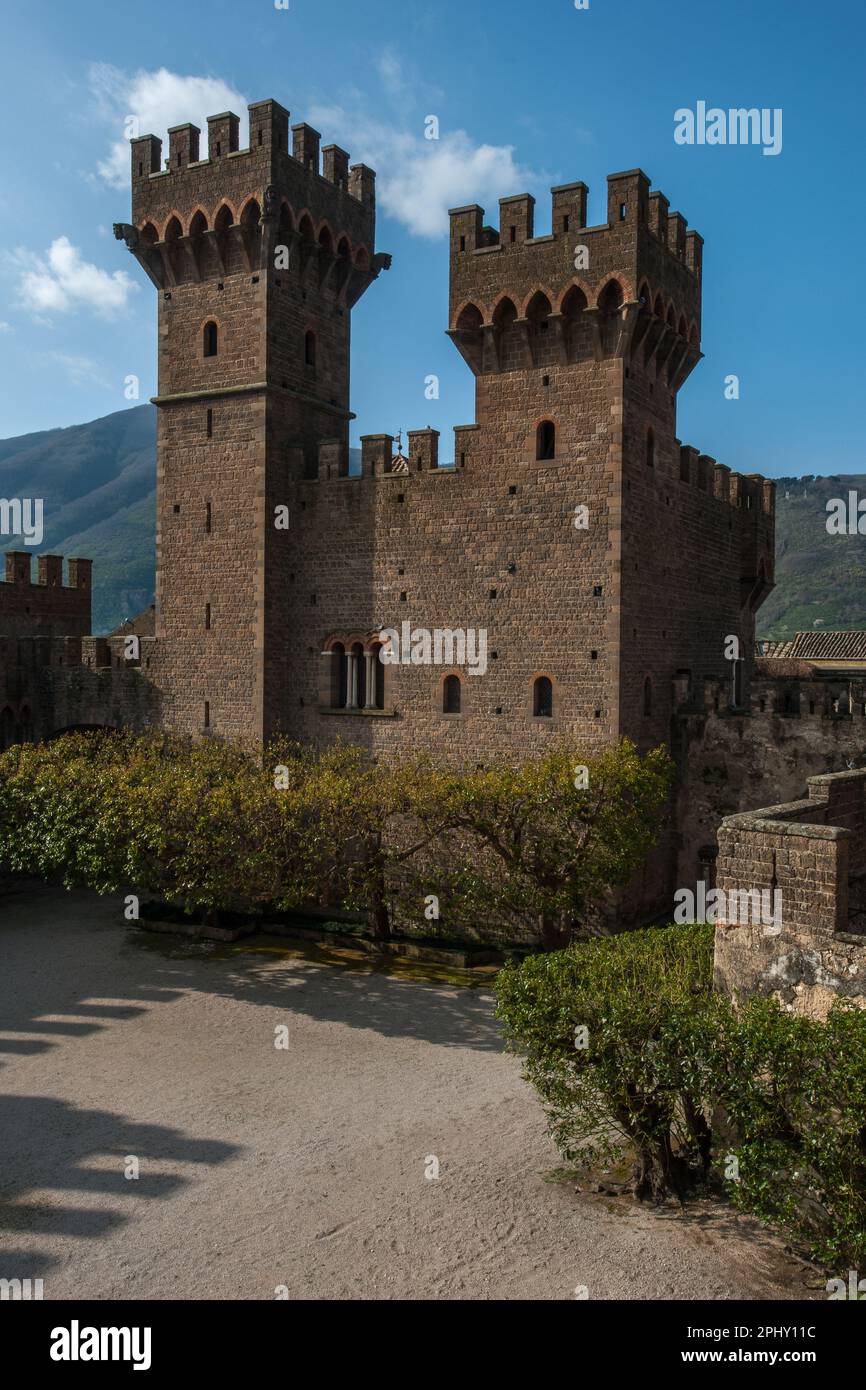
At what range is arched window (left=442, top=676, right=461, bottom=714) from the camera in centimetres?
2636

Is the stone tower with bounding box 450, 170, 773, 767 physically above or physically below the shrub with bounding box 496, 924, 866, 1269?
above

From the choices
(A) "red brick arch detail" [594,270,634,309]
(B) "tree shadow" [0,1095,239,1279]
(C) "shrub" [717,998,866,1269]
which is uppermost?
(A) "red brick arch detail" [594,270,634,309]

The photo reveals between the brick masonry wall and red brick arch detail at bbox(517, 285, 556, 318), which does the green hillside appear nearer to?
the brick masonry wall

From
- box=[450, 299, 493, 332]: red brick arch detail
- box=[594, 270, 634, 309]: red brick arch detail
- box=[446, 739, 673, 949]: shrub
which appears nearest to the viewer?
box=[446, 739, 673, 949]: shrub

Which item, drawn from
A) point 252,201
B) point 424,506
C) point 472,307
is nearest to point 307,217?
point 252,201

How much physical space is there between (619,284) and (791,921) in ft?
54.3

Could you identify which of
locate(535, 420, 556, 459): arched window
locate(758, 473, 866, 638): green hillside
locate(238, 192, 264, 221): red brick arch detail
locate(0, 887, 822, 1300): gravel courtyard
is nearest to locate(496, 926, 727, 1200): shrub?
locate(0, 887, 822, 1300): gravel courtyard

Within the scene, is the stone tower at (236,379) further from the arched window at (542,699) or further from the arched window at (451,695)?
the arched window at (542,699)

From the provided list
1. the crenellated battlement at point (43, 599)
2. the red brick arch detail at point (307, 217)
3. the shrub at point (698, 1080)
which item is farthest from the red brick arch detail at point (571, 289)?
the crenellated battlement at point (43, 599)

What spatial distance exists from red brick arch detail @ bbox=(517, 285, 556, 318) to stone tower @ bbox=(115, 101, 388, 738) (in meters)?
6.42

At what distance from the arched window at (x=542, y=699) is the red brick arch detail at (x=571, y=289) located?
8925mm

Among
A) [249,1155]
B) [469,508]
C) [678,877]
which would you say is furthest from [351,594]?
[249,1155]

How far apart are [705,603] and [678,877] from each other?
8102 mm
